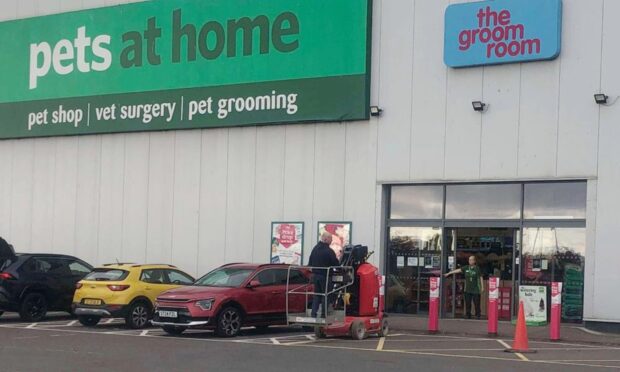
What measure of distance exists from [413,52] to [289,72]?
3.58 m

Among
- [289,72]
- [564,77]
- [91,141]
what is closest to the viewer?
[564,77]

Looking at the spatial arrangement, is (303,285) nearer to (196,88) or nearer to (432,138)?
(432,138)

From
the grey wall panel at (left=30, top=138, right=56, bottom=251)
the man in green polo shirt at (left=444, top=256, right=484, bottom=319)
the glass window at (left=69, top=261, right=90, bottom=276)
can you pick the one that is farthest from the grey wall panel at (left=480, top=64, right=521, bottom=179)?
the grey wall panel at (left=30, top=138, right=56, bottom=251)

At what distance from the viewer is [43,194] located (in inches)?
1171

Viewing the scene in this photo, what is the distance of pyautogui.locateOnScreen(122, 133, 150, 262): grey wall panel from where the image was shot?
90.5ft

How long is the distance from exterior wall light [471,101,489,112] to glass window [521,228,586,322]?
9.81ft

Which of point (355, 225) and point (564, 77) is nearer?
point (564, 77)

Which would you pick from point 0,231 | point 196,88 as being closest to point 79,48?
point 196,88

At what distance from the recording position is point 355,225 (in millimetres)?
24141

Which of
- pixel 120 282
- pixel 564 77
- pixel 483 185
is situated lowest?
pixel 120 282

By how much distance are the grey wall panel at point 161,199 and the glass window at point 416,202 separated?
22.5ft

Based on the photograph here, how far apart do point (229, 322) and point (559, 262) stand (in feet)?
26.3

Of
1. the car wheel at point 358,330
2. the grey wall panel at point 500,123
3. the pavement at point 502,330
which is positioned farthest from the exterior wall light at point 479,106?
the car wheel at point 358,330

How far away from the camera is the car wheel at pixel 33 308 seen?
2155cm
